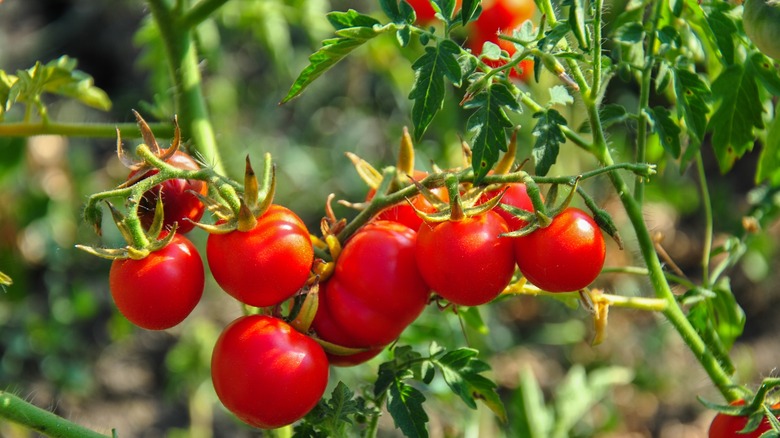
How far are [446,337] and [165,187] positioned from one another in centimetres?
90

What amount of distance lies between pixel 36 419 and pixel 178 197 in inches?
11.5

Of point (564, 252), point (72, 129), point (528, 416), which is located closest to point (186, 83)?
point (72, 129)

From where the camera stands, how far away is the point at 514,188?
1.03m

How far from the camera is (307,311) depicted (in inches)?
39.6

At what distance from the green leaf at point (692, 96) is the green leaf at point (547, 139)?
0.52ft

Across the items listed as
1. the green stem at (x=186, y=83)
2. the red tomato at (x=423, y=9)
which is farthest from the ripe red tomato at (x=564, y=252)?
the red tomato at (x=423, y=9)

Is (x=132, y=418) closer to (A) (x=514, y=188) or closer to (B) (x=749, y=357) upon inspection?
(B) (x=749, y=357)

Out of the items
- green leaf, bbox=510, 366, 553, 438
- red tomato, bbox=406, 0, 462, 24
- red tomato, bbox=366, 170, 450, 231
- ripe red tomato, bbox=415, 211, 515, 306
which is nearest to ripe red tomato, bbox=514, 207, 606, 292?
ripe red tomato, bbox=415, 211, 515, 306

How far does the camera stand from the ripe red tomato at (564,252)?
0.91 meters

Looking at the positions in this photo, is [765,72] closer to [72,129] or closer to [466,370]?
[466,370]

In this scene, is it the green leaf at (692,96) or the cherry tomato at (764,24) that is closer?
the cherry tomato at (764,24)

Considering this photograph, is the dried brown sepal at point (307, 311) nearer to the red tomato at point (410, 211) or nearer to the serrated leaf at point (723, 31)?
the red tomato at point (410, 211)

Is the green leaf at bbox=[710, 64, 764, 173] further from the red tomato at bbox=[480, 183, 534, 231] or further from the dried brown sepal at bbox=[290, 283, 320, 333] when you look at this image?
the dried brown sepal at bbox=[290, 283, 320, 333]

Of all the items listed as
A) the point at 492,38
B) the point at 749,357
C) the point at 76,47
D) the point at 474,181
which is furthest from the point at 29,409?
the point at 76,47
